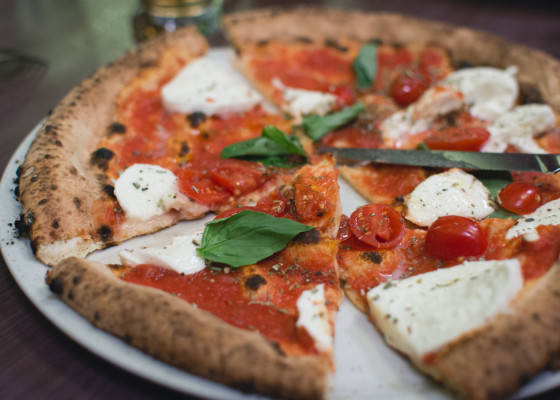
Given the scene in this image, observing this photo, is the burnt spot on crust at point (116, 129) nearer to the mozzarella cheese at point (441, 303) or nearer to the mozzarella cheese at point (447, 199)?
the mozzarella cheese at point (447, 199)

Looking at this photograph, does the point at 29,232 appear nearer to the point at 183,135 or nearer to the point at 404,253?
the point at 183,135

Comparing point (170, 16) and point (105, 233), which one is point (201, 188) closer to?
point (105, 233)

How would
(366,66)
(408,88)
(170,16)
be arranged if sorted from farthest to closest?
(170,16) → (366,66) → (408,88)

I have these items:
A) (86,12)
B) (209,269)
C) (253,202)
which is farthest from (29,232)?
(86,12)

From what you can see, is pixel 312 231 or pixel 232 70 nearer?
pixel 312 231

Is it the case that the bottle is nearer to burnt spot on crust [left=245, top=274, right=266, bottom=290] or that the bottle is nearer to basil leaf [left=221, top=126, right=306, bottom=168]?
basil leaf [left=221, top=126, right=306, bottom=168]

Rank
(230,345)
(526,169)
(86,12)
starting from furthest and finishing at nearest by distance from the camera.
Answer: (86,12), (526,169), (230,345)

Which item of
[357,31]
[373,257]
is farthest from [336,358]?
[357,31]

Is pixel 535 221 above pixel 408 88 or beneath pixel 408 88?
beneath
